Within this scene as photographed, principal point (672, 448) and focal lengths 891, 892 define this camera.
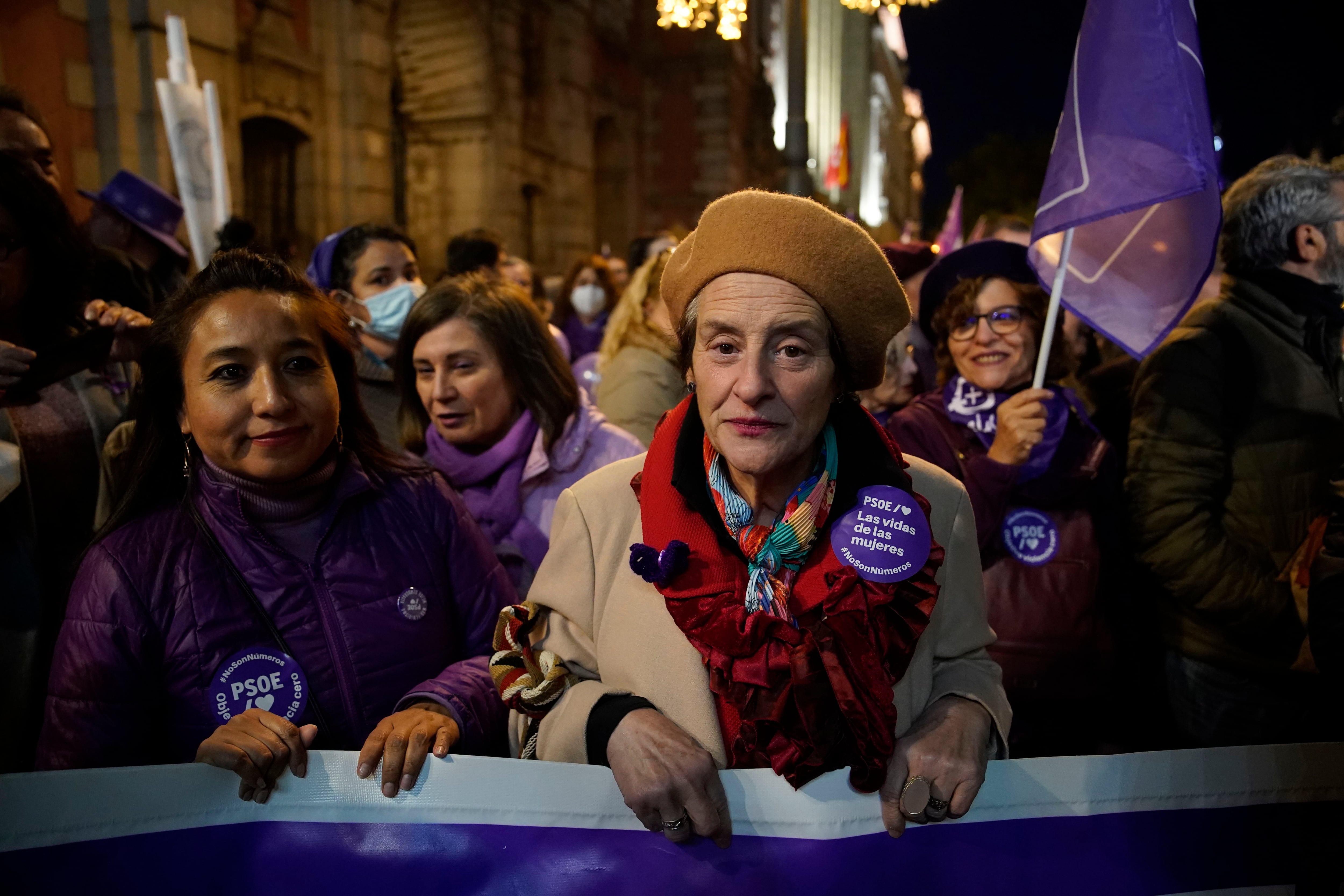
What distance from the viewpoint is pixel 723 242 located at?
1.60 metres

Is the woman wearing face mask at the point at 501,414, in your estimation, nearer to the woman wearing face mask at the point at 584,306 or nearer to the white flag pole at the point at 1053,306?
the white flag pole at the point at 1053,306

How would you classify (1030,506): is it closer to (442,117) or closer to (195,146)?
(195,146)

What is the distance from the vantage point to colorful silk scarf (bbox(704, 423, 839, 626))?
1568mm

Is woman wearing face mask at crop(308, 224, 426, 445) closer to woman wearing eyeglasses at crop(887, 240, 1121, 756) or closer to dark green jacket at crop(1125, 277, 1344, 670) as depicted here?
woman wearing eyeglasses at crop(887, 240, 1121, 756)

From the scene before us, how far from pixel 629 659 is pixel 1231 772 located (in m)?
1.14

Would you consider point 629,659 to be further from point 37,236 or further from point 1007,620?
point 37,236

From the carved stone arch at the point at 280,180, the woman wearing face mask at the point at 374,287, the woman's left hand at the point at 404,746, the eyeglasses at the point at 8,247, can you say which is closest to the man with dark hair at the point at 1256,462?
the woman's left hand at the point at 404,746

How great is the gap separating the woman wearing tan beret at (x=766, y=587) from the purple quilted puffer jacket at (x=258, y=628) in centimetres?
36

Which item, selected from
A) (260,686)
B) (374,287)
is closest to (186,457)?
(260,686)

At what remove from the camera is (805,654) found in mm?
1503

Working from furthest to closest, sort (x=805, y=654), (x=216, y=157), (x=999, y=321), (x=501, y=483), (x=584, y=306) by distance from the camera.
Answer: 1. (x=584, y=306)
2. (x=216, y=157)
3. (x=501, y=483)
4. (x=999, y=321)
5. (x=805, y=654)

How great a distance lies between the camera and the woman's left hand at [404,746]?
1613 mm

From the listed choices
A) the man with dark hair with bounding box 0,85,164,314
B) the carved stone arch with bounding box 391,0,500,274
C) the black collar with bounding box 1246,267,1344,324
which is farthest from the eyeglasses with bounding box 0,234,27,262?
the carved stone arch with bounding box 391,0,500,274

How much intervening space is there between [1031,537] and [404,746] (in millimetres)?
1802
